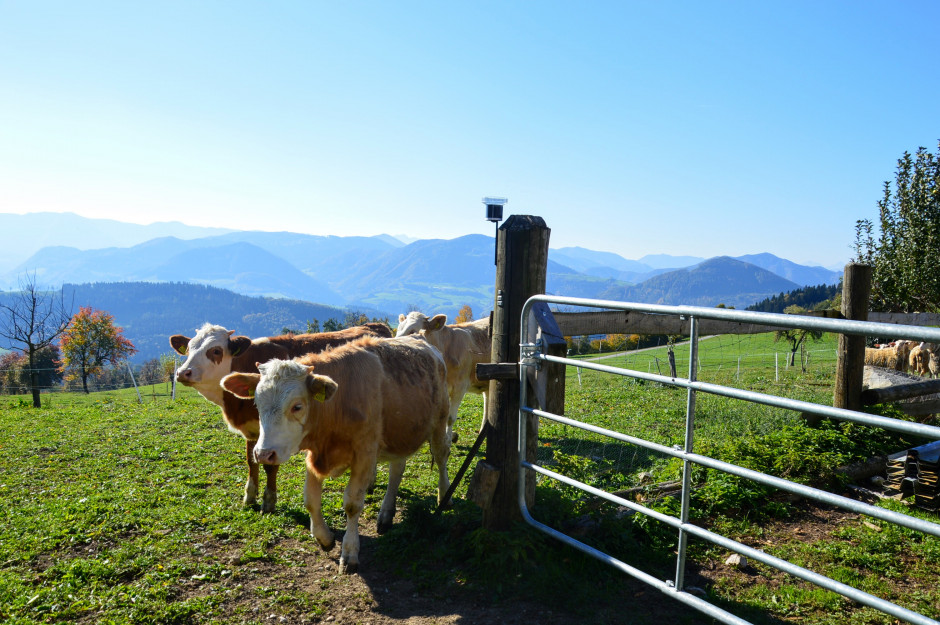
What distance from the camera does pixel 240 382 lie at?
16.8 ft

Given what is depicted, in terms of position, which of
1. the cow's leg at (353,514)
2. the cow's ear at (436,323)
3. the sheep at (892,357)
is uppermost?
the cow's ear at (436,323)

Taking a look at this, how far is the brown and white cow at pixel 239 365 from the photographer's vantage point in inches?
261

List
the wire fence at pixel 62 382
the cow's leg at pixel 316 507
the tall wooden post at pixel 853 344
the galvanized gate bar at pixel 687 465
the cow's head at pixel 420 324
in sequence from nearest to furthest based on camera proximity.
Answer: the galvanized gate bar at pixel 687 465 → the cow's leg at pixel 316 507 → the tall wooden post at pixel 853 344 → the cow's head at pixel 420 324 → the wire fence at pixel 62 382

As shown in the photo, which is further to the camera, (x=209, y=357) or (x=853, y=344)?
(x=853, y=344)

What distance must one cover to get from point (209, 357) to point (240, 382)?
2.03 m

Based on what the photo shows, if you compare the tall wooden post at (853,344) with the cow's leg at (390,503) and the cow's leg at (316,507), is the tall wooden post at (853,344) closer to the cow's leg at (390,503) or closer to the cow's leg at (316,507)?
the cow's leg at (390,503)

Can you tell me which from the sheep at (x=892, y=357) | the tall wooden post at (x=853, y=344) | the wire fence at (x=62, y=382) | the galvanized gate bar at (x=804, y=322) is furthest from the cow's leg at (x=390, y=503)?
the wire fence at (x=62, y=382)

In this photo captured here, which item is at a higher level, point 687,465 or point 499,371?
point 499,371

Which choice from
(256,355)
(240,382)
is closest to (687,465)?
(240,382)

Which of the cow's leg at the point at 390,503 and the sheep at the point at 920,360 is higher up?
the sheep at the point at 920,360

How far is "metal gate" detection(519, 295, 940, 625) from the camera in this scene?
2543mm

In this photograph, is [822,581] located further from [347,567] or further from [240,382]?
[240,382]

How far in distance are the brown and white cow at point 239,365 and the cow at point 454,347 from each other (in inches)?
97.6

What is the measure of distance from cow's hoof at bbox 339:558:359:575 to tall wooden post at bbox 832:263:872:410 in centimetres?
665
